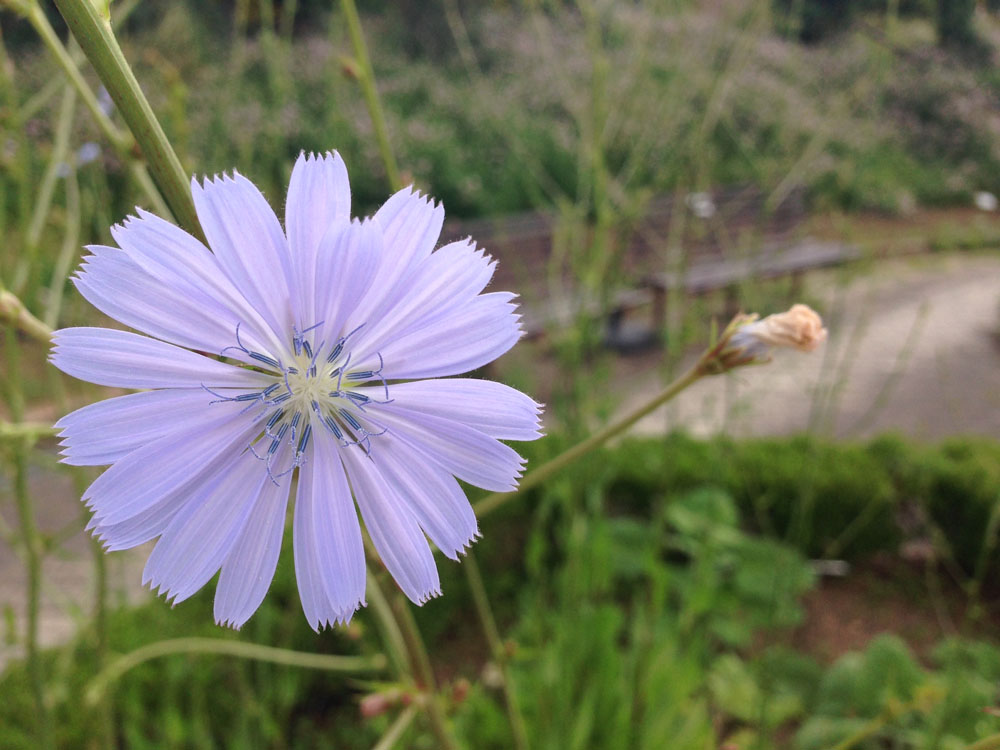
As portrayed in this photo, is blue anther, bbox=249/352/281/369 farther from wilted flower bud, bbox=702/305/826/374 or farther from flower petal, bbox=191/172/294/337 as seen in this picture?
wilted flower bud, bbox=702/305/826/374

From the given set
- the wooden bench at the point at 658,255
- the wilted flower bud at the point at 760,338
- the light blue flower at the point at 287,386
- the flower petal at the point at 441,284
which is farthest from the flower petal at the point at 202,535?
the wooden bench at the point at 658,255

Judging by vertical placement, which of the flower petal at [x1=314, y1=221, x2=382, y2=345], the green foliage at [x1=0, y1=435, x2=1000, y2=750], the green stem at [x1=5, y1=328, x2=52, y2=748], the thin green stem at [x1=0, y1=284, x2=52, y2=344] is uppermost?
the flower petal at [x1=314, y1=221, x2=382, y2=345]

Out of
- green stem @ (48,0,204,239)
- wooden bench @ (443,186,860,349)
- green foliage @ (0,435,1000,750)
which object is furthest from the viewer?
wooden bench @ (443,186,860,349)

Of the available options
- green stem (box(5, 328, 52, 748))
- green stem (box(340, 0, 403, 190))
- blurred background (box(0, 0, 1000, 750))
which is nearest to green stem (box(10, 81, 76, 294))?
blurred background (box(0, 0, 1000, 750))

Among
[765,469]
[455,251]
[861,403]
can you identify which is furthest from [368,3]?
[455,251]

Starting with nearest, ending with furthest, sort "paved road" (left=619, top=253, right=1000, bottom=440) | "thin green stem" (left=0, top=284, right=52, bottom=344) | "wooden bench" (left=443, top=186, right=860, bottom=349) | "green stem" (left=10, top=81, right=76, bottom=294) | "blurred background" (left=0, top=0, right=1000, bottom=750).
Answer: "thin green stem" (left=0, top=284, right=52, bottom=344) < "green stem" (left=10, top=81, right=76, bottom=294) < "blurred background" (left=0, top=0, right=1000, bottom=750) < "paved road" (left=619, top=253, right=1000, bottom=440) < "wooden bench" (left=443, top=186, right=860, bottom=349)

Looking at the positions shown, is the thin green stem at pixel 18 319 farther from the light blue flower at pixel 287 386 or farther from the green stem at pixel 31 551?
the green stem at pixel 31 551

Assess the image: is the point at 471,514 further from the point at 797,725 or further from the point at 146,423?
the point at 797,725
